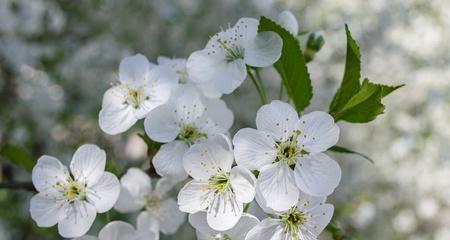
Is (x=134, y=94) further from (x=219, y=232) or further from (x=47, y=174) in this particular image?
(x=219, y=232)

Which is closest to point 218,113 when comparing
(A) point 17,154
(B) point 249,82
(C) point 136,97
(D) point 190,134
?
(D) point 190,134

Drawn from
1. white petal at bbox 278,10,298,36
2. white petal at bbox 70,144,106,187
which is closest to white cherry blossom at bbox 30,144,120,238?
white petal at bbox 70,144,106,187

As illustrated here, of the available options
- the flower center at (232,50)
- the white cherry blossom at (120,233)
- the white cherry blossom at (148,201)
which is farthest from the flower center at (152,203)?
the flower center at (232,50)

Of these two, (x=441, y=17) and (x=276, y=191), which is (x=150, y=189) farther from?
(x=441, y=17)

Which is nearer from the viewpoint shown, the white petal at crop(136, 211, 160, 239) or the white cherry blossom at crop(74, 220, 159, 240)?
the white cherry blossom at crop(74, 220, 159, 240)

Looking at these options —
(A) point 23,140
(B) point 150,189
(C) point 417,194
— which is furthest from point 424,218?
(B) point 150,189

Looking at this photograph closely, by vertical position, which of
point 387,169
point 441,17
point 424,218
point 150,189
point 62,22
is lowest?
point 424,218

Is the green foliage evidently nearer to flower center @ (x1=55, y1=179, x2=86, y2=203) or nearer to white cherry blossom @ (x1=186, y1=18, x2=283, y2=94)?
white cherry blossom @ (x1=186, y1=18, x2=283, y2=94)
